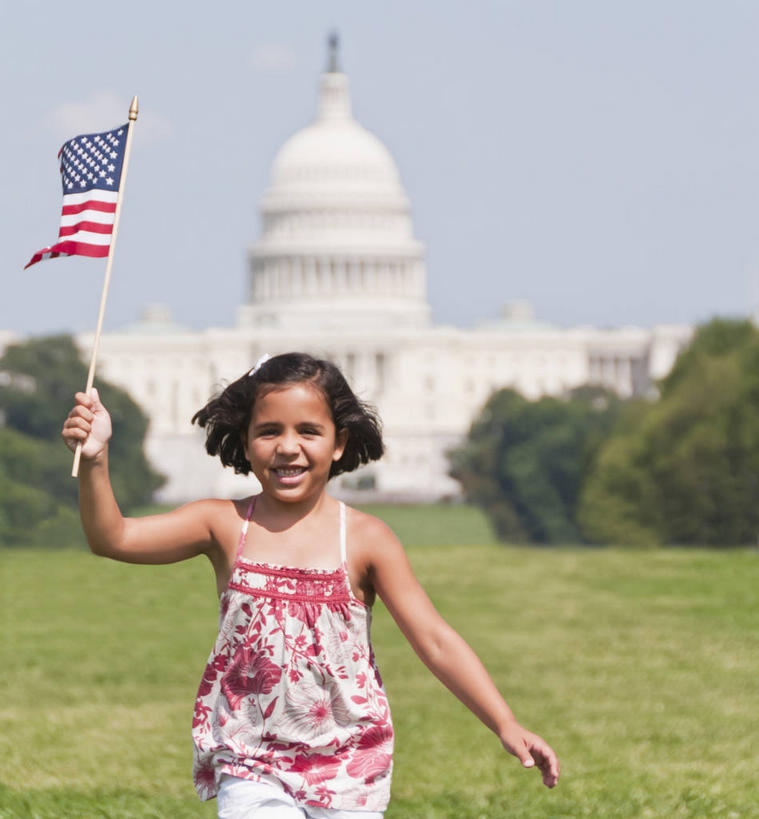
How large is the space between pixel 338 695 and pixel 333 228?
14581 cm

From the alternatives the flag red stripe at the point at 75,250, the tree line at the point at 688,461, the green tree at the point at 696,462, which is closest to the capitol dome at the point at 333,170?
the tree line at the point at 688,461

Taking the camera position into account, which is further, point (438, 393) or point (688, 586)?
point (438, 393)

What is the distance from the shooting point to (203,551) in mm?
6555

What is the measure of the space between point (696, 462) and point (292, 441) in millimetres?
52517

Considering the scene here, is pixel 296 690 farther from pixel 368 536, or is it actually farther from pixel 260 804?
pixel 368 536

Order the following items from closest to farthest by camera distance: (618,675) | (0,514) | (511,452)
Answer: (618,675)
(0,514)
(511,452)

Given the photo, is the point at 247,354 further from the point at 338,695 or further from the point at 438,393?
the point at 338,695

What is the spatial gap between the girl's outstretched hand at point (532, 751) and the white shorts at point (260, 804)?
0.53 metres

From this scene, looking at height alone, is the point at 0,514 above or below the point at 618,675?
above

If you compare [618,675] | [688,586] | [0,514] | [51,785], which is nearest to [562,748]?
[51,785]

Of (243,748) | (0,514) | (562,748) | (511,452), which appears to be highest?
(511,452)

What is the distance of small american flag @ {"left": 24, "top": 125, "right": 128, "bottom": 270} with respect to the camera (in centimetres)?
688

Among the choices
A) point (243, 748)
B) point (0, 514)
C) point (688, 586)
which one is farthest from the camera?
point (0, 514)

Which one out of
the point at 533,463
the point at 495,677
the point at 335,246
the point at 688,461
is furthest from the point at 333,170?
the point at 495,677
